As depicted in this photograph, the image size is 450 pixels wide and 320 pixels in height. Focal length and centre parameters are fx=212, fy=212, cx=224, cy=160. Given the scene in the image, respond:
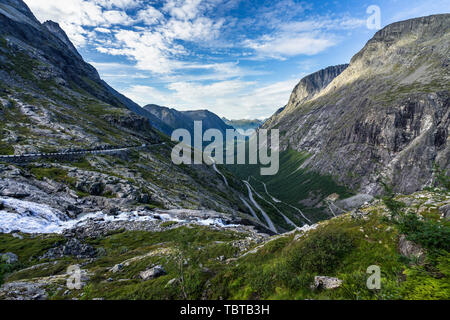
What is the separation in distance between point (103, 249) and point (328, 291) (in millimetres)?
46315

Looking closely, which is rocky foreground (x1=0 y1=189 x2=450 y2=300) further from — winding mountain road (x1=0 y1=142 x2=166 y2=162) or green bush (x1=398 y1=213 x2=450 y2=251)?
winding mountain road (x1=0 y1=142 x2=166 y2=162)

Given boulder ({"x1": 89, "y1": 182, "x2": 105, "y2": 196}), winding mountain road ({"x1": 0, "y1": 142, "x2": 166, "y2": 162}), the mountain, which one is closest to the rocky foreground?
the mountain

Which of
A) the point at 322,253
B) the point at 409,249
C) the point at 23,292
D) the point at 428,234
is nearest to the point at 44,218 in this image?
the point at 23,292

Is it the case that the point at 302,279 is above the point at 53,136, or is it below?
below

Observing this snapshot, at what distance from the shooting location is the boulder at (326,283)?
15.6m

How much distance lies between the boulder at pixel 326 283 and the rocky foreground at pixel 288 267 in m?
0.07

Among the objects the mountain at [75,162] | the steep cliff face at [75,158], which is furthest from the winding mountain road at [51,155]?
the steep cliff face at [75,158]

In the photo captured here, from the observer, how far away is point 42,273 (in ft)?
105

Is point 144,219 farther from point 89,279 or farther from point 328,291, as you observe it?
point 328,291

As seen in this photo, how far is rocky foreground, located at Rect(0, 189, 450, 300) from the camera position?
42.1 feet

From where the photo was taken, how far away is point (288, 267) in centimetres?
1847

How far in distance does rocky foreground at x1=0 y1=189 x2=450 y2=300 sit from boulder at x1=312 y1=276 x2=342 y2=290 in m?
0.07
